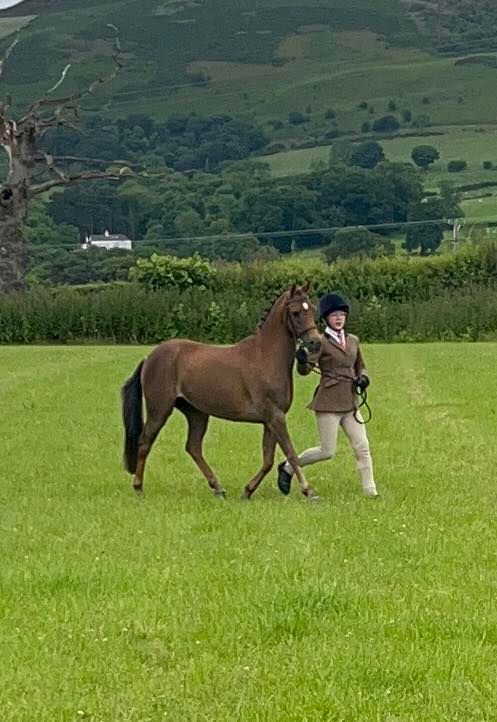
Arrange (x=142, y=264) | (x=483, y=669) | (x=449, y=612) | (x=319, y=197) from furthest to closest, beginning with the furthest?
(x=319, y=197) → (x=142, y=264) → (x=449, y=612) → (x=483, y=669)

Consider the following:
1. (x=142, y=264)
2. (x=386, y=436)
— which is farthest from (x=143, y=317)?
(x=386, y=436)

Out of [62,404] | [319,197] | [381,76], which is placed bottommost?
[381,76]

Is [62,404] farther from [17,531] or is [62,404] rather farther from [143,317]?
[143,317]

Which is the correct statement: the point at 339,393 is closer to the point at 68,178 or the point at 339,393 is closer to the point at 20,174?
the point at 20,174

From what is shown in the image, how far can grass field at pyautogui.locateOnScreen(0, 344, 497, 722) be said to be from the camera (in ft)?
21.6

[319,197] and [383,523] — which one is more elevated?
[383,523]

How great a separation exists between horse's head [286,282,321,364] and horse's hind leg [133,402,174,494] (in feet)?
5.55

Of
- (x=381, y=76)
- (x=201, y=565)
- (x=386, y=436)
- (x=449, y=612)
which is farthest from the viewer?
(x=381, y=76)

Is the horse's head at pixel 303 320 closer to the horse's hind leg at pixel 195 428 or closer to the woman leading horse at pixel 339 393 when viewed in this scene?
the woman leading horse at pixel 339 393

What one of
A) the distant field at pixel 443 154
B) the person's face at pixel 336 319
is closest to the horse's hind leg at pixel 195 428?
the person's face at pixel 336 319

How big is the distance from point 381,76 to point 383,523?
182 meters

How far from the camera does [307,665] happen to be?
23.1ft

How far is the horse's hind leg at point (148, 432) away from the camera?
13664 mm

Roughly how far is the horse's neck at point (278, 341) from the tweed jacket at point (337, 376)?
31 cm
